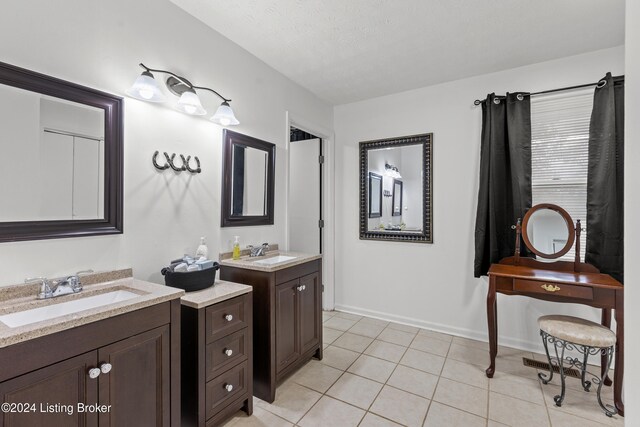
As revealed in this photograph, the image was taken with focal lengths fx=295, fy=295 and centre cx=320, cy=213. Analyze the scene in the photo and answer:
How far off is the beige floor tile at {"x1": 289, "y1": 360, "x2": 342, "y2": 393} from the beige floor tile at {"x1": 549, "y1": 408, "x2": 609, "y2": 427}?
137 cm

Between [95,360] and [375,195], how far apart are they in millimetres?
2886

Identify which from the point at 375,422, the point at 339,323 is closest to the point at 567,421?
the point at 375,422

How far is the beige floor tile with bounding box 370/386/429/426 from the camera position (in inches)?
71.1

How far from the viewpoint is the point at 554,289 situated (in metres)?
2.06

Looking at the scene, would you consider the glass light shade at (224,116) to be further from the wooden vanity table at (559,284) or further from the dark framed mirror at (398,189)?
the wooden vanity table at (559,284)

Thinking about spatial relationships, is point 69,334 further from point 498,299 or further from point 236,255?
point 498,299

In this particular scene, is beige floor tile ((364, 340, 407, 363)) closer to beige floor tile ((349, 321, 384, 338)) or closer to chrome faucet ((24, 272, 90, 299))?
beige floor tile ((349, 321, 384, 338))

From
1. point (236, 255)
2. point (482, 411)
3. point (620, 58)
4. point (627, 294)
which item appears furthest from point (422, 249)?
point (627, 294)

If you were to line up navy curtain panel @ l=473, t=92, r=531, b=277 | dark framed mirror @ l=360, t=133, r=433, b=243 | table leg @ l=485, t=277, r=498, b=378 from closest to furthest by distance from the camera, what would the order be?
table leg @ l=485, t=277, r=498, b=378 → navy curtain panel @ l=473, t=92, r=531, b=277 → dark framed mirror @ l=360, t=133, r=433, b=243

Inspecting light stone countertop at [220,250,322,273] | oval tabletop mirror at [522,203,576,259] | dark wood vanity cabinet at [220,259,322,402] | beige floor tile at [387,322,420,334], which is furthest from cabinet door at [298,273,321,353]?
oval tabletop mirror at [522,203,576,259]

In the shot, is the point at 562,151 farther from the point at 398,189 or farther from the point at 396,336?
the point at 396,336

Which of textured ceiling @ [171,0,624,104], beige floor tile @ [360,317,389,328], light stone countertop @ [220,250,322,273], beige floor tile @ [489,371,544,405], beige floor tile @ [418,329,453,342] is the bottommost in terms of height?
beige floor tile @ [489,371,544,405]

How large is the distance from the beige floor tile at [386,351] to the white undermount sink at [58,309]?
2.02 meters

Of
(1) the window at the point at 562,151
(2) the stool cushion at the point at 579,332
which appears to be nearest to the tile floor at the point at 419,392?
(2) the stool cushion at the point at 579,332
